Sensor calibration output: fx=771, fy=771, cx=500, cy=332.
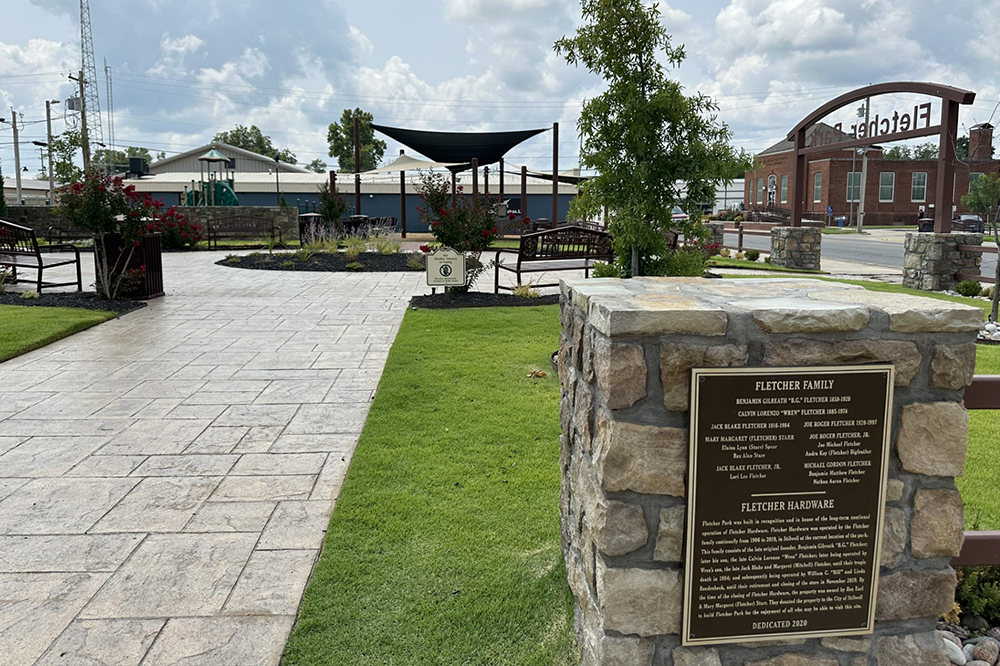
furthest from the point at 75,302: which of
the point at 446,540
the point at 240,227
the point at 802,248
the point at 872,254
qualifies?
the point at 872,254

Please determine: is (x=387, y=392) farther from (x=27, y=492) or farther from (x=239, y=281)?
(x=239, y=281)

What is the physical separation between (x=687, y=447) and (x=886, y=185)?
50.9 metres

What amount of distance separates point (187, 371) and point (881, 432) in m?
5.76

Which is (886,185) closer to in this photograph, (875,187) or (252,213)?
(875,187)

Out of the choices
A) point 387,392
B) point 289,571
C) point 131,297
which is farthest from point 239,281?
point 289,571

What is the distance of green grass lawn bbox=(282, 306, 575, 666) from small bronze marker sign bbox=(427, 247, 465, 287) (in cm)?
394

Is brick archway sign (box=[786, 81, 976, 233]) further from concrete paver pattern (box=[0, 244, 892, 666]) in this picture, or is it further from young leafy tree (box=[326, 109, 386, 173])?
young leafy tree (box=[326, 109, 386, 173])

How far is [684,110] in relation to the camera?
18.3 feet

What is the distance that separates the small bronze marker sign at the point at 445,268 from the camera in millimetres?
9750

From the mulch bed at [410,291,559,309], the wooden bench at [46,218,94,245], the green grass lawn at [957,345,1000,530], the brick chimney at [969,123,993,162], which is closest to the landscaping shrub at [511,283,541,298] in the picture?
the mulch bed at [410,291,559,309]

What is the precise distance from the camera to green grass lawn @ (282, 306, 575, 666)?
2.63 meters

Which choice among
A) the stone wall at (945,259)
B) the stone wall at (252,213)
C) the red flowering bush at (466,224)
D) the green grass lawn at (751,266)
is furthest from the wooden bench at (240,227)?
the stone wall at (945,259)

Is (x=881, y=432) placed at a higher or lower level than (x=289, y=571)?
higher

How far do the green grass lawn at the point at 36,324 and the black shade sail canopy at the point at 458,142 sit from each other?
12.8m
